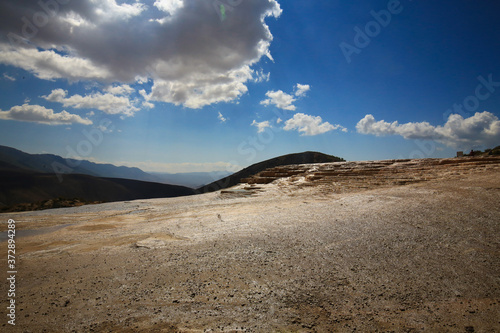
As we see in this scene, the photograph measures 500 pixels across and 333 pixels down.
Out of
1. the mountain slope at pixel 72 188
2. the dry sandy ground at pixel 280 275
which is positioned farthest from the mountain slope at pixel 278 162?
the dry sandy ground at pixel 280 275

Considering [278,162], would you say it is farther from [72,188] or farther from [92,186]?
[72,188]

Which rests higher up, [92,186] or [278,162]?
[278,162]

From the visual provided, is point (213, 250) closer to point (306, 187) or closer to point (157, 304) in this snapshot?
point (157, 304)

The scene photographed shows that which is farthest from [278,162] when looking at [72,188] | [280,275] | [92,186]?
[72,188]

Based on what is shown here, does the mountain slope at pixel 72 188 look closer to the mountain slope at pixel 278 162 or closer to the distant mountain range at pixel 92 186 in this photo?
the distant mountain range at pixel 92 186

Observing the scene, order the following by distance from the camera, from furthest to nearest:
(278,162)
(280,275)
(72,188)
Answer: (72,188) < (278,162) < (280,275)

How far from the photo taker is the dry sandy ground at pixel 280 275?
251 centimetres

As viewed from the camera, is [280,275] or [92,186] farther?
[92,186]

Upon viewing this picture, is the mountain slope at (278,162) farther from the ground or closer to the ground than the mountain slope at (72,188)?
farther from the ground

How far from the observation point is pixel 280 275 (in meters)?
3.36

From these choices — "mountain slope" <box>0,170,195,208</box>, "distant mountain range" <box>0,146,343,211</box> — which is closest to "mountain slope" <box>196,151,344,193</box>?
"distant mountain range" <box>0,146,343,211</box>

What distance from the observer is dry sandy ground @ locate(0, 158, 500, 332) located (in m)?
2.51

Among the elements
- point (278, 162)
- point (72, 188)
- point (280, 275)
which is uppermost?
point (278, 162)

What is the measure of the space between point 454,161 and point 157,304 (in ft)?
46.2
